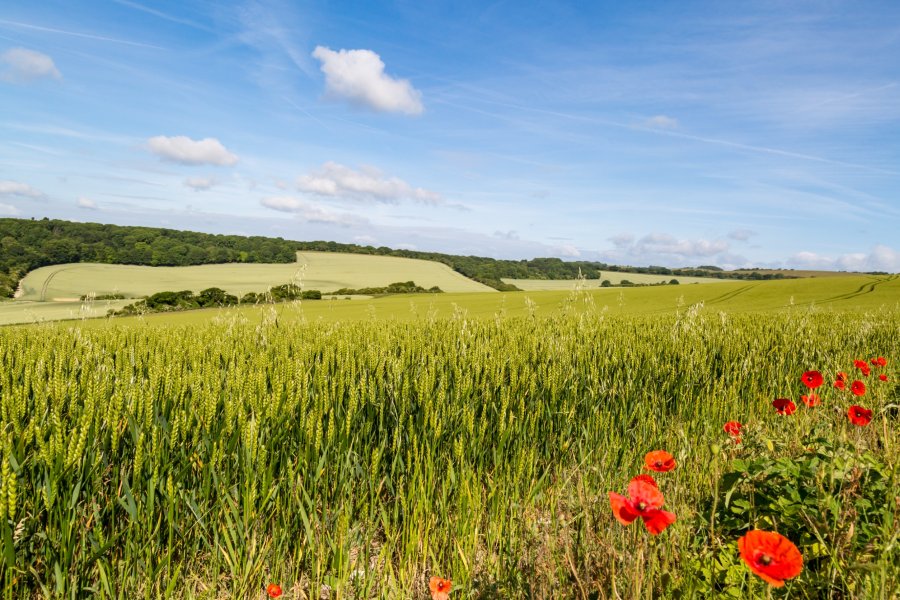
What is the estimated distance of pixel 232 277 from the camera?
39.3 meters

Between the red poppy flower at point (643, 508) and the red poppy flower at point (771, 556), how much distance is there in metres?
0.18

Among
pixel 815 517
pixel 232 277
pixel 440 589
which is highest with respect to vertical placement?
pixel 815 517

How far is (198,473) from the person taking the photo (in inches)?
96.3

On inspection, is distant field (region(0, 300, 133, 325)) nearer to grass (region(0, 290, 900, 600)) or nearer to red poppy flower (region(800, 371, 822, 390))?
grass (region(0, 290, 900, 600))

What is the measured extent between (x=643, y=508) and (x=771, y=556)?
298 millimetres

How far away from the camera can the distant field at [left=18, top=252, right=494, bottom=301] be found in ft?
105

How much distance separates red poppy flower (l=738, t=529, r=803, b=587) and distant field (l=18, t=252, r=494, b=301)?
25.7m

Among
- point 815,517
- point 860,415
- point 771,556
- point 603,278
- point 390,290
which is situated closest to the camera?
point 771,556

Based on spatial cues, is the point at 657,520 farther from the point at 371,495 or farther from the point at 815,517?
the point at 371,495

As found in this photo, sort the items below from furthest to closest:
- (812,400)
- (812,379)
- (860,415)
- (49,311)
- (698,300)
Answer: (698,300)
(49,311)
(812,400)
(812,379)
(860,415)

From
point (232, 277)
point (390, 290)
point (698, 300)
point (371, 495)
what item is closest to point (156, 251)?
point (232, 277)

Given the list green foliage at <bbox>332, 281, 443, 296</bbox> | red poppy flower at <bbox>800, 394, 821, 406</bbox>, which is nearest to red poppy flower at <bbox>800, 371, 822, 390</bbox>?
red poppy flower at <bbox>800, 394, 821, 406</bbox>

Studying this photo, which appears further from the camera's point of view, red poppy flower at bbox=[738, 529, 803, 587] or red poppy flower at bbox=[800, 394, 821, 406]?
red poppy flower at bbox=[800, 394, 821, 406]

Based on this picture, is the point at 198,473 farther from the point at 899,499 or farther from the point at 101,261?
the point at 101,261
